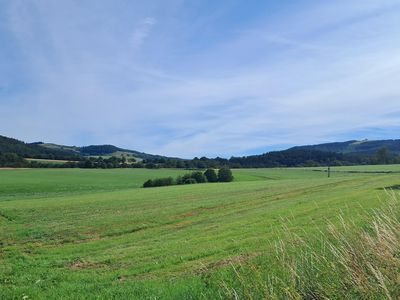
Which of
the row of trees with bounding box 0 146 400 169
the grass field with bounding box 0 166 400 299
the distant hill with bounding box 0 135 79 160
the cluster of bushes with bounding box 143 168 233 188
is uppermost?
the distant hill with bounding box 0 135 79 160

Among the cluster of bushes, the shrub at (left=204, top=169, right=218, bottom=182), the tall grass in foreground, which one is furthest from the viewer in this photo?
the shrub at (left=204, top=169, right=218, bottom=182)

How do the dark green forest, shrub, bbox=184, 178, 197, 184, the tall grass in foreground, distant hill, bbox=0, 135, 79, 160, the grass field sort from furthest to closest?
distant hill, bbox=0, 135, 79, 160
the dark green forest
shrub, bbox=184, 178, 197, 184
the grass field
the tall grass in foreground

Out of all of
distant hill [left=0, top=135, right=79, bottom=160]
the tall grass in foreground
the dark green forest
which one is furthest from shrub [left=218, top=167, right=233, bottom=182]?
the tall grass in foreground

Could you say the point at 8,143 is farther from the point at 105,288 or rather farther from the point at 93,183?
the point at 105,288

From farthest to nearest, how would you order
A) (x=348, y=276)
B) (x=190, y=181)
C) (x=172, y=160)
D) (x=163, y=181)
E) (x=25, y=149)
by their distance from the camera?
(x=25, y=149) < (x=172, y=160) < (x=190, y=181) < (x=163, y=181) < (x=348, y=276)

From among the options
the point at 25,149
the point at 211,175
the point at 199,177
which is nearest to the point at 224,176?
the point at 211,175

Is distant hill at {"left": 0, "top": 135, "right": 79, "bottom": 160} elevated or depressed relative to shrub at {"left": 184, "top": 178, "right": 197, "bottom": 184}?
elevated

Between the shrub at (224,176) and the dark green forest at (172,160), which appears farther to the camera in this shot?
the dark green forest at (172,160)

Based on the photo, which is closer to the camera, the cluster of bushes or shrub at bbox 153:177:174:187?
shrub at bbox 153:177:174:187

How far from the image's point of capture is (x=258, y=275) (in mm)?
7590

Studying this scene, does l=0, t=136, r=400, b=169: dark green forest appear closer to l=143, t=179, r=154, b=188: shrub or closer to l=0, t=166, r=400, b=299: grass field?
l=143, t=179, r=154, b=188: shrub

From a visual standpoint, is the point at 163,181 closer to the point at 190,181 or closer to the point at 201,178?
the point at 190,181

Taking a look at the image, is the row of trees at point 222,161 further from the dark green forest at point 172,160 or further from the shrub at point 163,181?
the shrub at point 163,181

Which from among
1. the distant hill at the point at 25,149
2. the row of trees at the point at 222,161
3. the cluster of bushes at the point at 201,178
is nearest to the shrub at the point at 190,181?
the cluster of bushes at the point at 201,178
